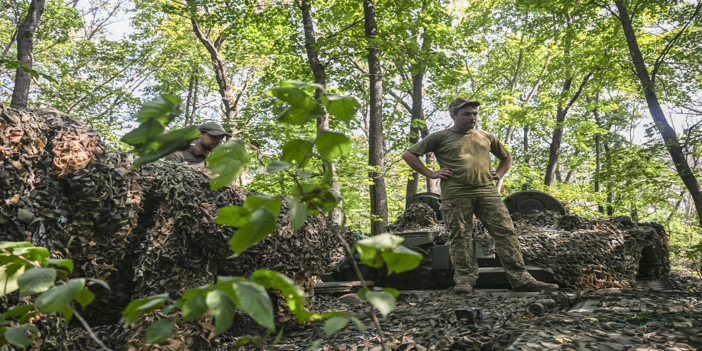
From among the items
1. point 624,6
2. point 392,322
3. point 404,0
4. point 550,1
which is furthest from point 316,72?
point 392,322

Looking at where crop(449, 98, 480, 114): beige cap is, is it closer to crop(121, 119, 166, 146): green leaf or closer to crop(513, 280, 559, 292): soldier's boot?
crop(513, 280, 559, 292): soldier's boot

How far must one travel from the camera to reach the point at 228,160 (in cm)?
94

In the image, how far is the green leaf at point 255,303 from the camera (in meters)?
0.76

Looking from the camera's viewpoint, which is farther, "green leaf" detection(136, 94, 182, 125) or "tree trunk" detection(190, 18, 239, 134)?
"tree trunk" detection(190, 18, 239, 134)

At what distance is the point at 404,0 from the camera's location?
39.8 feet

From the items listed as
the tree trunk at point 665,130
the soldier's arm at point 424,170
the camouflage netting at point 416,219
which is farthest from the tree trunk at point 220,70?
the soldier's arm at point 424,170

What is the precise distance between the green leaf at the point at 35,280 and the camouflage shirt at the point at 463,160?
511 cm

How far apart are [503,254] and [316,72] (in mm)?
8419

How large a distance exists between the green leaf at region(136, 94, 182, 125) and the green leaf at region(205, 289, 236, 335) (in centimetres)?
35

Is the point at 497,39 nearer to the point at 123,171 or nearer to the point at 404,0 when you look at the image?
the point at 404,0

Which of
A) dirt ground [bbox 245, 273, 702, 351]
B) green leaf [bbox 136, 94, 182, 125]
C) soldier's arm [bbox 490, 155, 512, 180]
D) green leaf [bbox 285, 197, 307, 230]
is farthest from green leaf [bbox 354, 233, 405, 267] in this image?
soldier's arm [bbox 490, 155, 512, 180]

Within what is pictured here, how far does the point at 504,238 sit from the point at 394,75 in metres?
11.1

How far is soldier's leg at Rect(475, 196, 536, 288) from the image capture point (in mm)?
5359

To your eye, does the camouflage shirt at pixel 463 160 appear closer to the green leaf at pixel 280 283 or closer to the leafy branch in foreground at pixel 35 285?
Answer: the green leaf at pixel 280 283
